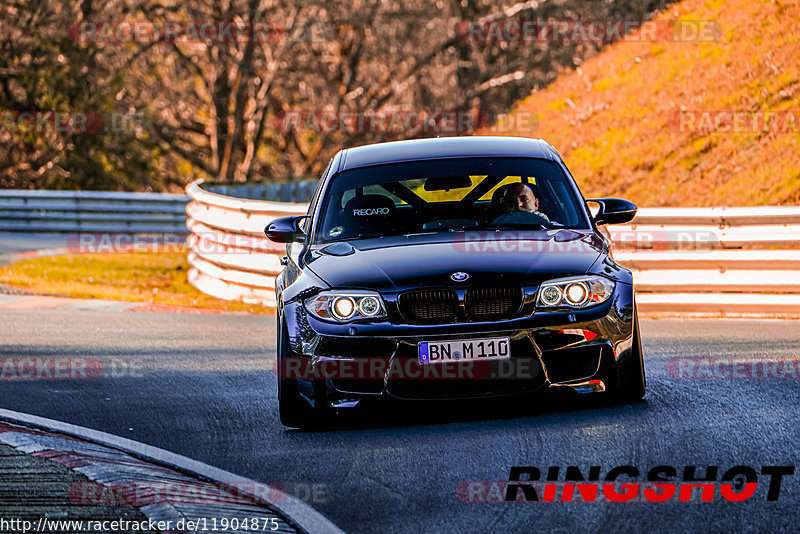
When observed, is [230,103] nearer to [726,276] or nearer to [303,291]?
[726,276]

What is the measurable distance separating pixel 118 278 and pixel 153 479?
523 inches

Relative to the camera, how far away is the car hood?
23.2ft

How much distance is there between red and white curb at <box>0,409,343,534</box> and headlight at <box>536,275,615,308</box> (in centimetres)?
190

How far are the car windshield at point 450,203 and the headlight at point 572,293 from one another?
0.93 meters

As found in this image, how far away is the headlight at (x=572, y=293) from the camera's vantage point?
23.1ft

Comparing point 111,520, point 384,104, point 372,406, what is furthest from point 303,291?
point 384,104

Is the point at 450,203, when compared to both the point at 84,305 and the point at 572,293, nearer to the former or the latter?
the point at 572,293

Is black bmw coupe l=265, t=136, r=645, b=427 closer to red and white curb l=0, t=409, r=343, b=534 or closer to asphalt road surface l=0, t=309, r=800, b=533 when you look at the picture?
asphalt road surface l=0, t=309, r=800, b=533

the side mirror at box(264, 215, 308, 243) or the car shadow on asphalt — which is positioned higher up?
the side mirror at box(264, 215, 308, 243)

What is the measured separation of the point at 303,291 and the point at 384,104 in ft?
100

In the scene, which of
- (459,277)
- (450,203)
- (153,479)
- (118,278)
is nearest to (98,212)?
(118,278)

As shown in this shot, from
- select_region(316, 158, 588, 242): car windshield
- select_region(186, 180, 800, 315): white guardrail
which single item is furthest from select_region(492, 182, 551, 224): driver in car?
select_region(186, 180, 800, 315): white guardrail

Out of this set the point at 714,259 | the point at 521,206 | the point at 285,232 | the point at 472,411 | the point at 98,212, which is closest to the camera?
the point at 472,411

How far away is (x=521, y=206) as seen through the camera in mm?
8250
